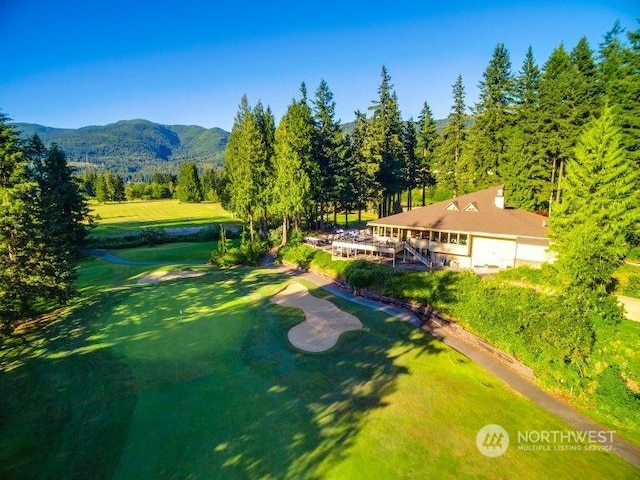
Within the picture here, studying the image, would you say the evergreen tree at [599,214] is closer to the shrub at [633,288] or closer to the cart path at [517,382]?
the shrub at [633,288]

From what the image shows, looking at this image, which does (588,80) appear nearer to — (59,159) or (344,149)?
(344,149)

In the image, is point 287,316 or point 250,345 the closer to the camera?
point 250,345

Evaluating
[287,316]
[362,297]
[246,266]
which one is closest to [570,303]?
[362,297]

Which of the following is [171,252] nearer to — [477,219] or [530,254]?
[477,219]

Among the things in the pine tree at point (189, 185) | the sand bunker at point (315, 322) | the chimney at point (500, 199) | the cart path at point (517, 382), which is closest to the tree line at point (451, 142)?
the chimney at point (500, 199)

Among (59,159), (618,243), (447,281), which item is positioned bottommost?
(447,281)

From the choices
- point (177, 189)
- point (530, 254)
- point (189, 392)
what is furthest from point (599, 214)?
point (177, 189)

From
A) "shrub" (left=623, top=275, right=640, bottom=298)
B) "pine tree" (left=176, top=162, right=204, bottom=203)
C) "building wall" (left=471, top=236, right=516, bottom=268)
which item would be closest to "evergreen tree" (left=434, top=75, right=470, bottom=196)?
"building wall" (left=471, top=236, right=516, bottom=268)
